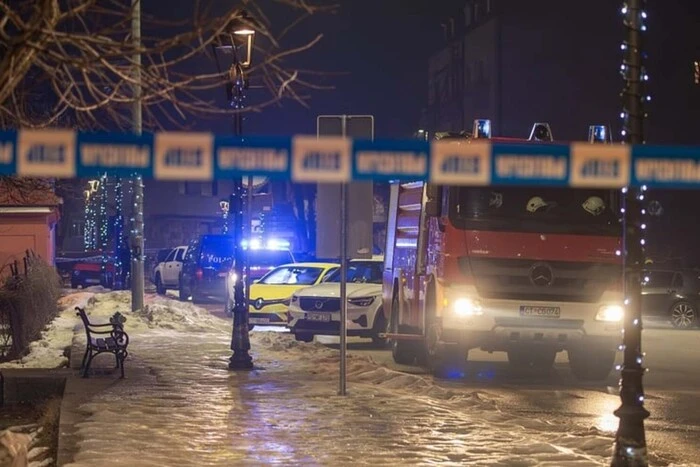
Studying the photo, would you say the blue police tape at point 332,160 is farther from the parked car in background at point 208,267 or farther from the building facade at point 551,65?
the building facade at point 551,65

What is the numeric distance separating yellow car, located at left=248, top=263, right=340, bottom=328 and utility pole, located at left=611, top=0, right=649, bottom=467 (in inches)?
650

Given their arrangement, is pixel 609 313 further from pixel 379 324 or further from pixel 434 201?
pixel 379 324

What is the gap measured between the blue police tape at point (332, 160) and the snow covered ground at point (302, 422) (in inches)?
96.4

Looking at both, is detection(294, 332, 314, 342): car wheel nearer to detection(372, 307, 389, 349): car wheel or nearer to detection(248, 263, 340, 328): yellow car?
detection(372, 307, 389, 349): car wheel

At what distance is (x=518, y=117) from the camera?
59250 mm

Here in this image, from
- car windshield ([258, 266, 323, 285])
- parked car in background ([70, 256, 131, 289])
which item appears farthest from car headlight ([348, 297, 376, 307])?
parked car in background ([70, 256, 131, 289])

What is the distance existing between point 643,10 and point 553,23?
1983 inches

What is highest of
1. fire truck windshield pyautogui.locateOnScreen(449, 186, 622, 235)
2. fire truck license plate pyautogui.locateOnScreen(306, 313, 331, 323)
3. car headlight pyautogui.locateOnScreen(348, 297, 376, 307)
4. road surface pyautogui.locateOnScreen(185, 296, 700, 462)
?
fire truck windshield pyautogui.locateOnScreen(449, 186, 622, 235)

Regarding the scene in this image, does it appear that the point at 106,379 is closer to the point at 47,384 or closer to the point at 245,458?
the point at 47,384

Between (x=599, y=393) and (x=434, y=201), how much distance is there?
3.53 metres

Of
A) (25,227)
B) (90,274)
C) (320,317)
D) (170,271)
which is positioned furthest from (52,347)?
(90,274)

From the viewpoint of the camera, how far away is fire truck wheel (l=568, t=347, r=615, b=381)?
57.5 feet

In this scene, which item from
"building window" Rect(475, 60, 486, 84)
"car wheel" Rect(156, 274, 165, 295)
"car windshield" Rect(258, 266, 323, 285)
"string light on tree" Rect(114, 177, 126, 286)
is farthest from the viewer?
"building window" Rect(475, 60, 486, 84)

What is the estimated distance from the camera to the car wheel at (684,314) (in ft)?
102
